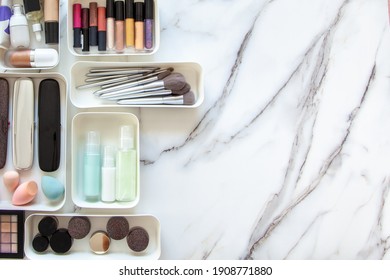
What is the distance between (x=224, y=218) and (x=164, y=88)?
33cm

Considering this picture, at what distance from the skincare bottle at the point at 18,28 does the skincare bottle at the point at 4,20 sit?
0.04 feet

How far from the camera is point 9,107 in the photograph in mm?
1047

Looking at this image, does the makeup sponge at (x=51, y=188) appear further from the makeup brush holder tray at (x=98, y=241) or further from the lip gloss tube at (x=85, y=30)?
the lip gloss tube at (x=85, y=30)

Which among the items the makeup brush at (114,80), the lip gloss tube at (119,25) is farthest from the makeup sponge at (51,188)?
the lip gloss tube at (119,25)

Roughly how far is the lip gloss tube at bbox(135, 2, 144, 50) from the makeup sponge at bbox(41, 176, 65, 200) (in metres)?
0.35

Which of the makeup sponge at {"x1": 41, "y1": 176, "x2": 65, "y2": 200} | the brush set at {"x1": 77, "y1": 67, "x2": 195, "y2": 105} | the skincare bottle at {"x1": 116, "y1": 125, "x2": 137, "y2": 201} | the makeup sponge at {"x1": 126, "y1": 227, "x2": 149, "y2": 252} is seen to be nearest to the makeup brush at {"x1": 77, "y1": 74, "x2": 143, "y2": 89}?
the brush set at {"x1": 77, "y1": 67, "x2": 195, "y2": 105}

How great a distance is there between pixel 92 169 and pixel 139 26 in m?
0.34

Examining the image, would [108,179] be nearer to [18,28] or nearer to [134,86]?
[134,86]

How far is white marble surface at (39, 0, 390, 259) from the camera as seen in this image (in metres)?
1.08

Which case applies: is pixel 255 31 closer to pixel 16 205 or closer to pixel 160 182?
pixel 160 182

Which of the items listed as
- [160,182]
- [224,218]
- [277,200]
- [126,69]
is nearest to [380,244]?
[277,200]

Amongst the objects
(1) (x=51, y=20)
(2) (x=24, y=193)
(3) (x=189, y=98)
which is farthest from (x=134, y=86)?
(2) (x=24, y=193)

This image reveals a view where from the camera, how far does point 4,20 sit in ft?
3.35

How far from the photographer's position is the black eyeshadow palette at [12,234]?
1.02 metres
